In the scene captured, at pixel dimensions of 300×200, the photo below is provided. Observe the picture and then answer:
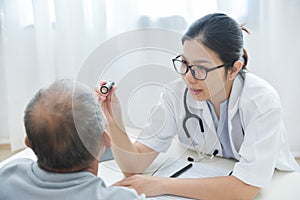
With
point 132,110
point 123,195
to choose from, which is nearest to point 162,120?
point 132,110

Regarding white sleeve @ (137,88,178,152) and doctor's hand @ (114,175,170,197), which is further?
white sleeve @ (137,88,178,152)

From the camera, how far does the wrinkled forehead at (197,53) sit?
108 centimetres

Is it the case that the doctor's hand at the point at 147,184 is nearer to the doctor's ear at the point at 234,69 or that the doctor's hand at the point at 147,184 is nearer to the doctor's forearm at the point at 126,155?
the doctor's forearm at the point at 126,155

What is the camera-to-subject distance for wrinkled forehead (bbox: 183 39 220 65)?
1.08 m

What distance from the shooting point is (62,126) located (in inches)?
27.4

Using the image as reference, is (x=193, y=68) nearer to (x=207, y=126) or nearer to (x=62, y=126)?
(x=207, y=126)

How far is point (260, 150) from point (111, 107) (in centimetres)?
46

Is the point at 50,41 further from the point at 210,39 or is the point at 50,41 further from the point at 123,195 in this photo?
the point at 123,195

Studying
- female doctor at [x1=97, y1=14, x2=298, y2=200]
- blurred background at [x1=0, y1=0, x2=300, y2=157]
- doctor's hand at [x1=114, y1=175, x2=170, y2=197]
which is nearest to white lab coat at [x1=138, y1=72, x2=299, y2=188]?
female doctor at [x1=97, y1=14, x2=298, y2=200]

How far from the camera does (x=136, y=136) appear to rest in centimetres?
129

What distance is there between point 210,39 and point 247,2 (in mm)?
1036

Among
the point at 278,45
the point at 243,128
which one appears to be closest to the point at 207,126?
the point at 243,128

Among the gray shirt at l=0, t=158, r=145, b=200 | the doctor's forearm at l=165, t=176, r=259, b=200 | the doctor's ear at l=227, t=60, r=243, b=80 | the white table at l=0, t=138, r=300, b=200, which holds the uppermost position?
the doctor's ear at l=227, t=60, r=243, b=80

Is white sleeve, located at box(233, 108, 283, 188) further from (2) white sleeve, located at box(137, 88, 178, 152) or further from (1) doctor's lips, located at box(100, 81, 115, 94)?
(1) doctor's lips, located at box(100, 81, 115, 94)
